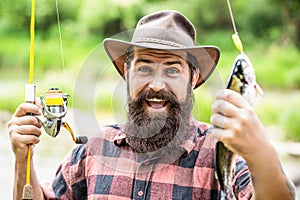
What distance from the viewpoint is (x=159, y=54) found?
212cm

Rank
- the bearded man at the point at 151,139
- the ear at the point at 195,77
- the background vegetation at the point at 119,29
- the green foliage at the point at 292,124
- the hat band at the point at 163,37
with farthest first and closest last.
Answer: the background vegetation at the point at 119,29 → the green foliage at the point at 292,124 → the ear at the point at 195,77 → the hat band at the point at 163,37 → the bearded man at the point at 151,139

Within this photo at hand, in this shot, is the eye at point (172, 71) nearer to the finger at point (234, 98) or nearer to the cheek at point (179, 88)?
the cheek at point (179, 88)

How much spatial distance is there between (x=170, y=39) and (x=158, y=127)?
0.29 m

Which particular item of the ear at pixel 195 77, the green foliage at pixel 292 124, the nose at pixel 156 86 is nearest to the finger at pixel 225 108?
the nose at pixel 156 86

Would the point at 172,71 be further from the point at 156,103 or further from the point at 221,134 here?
the point at 221,134

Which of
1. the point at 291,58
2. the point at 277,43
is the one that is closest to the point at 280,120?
the point at 291,58

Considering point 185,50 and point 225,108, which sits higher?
point 185,50

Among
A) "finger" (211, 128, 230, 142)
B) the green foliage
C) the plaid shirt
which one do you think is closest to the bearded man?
the plaid shirt

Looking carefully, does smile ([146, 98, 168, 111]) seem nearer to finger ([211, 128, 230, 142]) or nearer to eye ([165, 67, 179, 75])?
eye ([165, 67, 179, 75])

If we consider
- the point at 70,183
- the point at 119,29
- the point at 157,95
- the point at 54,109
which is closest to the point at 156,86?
the point at 157,95

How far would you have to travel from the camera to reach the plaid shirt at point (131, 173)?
2041 mm

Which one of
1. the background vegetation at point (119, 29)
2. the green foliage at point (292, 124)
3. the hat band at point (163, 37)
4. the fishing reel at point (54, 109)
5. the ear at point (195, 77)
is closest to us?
the fishing reel at point (54, 109)

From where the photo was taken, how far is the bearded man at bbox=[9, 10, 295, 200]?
2.04 metres

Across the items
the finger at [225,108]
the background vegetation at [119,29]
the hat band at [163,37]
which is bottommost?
the finger at [225,108]
